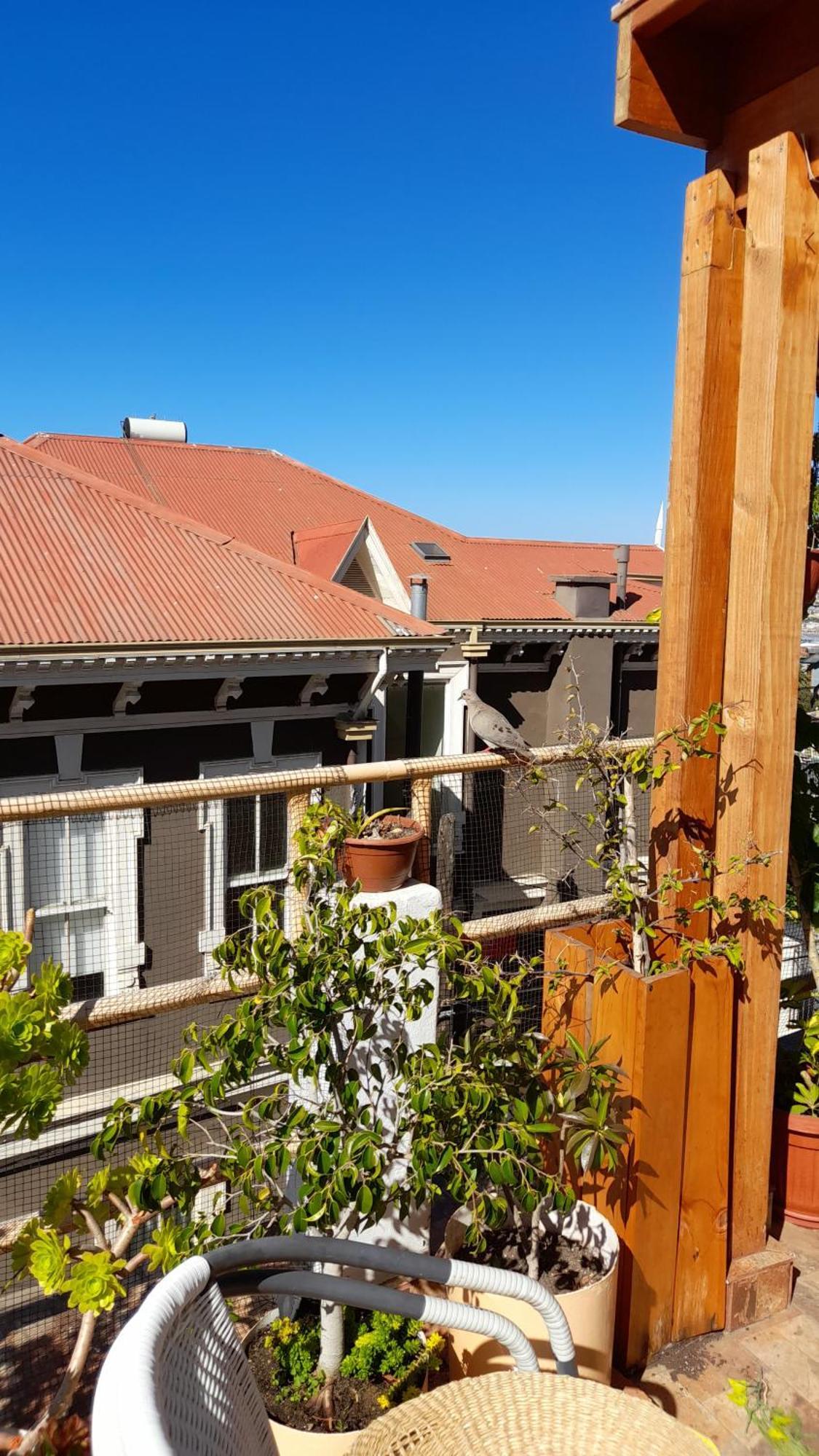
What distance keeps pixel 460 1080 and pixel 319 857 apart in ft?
2.19

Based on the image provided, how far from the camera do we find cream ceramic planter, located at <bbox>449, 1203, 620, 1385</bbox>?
2010mm

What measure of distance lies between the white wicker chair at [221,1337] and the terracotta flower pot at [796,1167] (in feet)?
5.04

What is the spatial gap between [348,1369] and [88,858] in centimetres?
457

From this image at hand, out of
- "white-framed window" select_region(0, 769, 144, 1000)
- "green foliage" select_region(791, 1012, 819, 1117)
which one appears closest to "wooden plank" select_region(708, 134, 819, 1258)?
"green foliage" select_region(791, 1012, 819, 1117)

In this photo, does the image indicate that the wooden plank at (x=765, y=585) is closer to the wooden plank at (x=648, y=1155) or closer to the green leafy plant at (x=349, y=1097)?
the wooden plank at (x=648, y=1155)

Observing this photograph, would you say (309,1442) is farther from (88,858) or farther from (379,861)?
(88,858)

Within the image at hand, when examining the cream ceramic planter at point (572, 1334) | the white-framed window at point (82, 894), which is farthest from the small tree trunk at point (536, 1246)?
the white-framed window at point (82, 894)

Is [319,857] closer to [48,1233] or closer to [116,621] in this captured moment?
[48,1233]

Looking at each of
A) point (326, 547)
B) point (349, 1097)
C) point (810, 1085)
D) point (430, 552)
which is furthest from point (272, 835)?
point (430, 552)

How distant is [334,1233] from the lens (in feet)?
6.72

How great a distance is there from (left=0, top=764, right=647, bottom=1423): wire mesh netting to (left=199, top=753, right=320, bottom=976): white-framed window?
2cm

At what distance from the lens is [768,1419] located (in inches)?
84.7

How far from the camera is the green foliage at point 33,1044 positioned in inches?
67.2

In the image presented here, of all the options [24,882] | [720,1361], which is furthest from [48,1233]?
[24,882]
